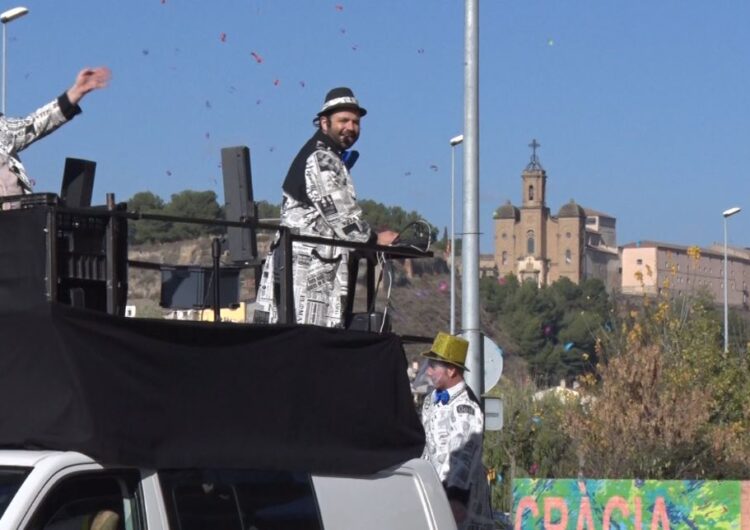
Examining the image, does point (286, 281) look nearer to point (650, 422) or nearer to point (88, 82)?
point (88, 82)

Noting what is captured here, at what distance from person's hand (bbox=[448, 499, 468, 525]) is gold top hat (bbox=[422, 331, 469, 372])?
795mm

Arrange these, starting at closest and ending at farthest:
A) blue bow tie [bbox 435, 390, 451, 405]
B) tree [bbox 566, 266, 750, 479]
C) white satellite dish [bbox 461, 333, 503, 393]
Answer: blue bow tie [bbox 435, 390, 451, 405]
white satellite dish [bbox 461, 333, 503, 393]
tree [bbox 566, 266, 750, 479]

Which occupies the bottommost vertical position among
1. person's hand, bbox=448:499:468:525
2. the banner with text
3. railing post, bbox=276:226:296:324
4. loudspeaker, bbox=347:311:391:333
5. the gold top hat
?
the banner with text

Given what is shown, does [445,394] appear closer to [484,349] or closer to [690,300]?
[484,349]

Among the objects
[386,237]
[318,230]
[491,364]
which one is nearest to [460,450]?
[386,237]

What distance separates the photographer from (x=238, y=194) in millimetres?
7367

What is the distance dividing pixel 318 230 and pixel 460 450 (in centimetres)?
155

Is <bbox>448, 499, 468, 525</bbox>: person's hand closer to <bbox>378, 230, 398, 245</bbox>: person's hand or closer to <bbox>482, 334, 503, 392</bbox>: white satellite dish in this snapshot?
<bbox>378, 230, 398, 245</bbox>: person's hand

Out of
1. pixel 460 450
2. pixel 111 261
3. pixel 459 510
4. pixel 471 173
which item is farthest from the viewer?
pixel 471 173

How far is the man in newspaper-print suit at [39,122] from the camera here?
637 centimetres

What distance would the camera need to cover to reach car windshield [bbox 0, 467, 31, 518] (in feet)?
15.7

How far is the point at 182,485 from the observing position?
5.40 m

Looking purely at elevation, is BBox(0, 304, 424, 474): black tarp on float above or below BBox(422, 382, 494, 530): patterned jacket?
above

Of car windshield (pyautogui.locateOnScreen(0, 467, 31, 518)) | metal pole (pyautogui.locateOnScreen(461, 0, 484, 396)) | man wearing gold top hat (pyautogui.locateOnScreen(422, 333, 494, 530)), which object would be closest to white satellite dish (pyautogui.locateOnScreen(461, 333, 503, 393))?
metal pole (pyautogui.locateOnScreen(461, 0, 484, 396))
